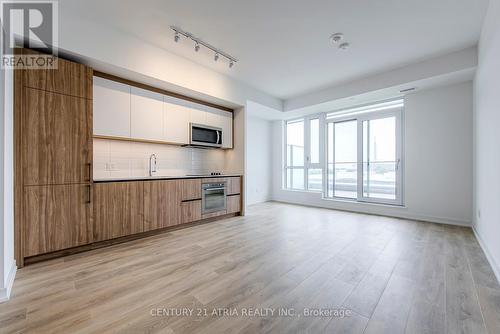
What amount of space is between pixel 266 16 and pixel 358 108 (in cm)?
362

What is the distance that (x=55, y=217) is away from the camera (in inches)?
95.2

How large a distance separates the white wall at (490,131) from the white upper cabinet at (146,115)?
427cm

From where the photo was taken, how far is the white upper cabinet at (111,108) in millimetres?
2938

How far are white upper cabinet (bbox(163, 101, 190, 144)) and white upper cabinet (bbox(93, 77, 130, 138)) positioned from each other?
0.61m

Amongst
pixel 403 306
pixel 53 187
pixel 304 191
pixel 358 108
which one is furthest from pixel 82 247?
pixel 358 108

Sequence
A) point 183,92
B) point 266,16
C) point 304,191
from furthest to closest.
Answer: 1. point 304,191
2. point 183,92
3. point 266,16

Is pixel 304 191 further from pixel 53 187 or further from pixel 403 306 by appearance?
pixel 53 187

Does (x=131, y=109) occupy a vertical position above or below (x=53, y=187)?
above

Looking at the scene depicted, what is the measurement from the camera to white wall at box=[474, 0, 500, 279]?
2146mm

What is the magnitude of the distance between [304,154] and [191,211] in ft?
12.5

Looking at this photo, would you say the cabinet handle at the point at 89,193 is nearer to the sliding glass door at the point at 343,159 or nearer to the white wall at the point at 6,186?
the white wall at the point at 6,186

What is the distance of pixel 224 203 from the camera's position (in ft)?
14.3
